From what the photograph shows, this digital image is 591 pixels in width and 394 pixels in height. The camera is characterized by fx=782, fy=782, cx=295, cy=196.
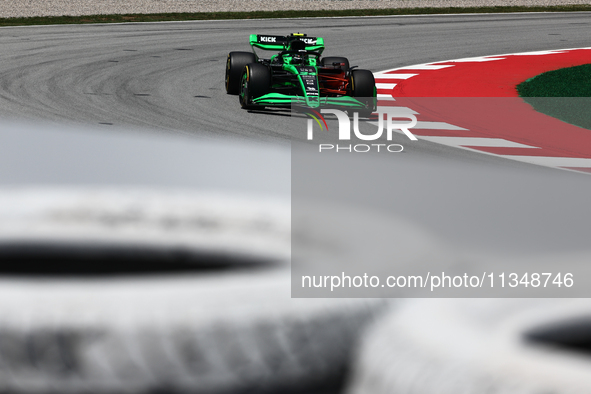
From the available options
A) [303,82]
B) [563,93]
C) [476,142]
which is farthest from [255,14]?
[476,142]

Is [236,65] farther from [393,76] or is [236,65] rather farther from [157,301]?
[157,301]

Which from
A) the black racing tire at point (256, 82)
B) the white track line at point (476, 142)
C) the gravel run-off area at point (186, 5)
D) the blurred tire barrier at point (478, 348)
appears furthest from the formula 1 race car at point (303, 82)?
the gravel run-off area at point (186, 5)

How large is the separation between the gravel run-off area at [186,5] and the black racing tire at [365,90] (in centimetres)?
1490

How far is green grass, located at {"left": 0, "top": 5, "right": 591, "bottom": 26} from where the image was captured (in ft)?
70.1

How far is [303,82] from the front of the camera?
976cm

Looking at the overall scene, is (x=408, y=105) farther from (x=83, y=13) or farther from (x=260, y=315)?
(x=83, y=13)

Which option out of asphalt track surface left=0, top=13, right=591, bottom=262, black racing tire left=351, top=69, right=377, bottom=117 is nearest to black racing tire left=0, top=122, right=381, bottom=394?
asphalt track surface left=0, top=13, right=591, bottom=262

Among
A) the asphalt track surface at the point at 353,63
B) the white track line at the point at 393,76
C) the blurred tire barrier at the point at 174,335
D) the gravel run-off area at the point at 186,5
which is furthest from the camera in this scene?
the gravel run-off area at the point at 186,5

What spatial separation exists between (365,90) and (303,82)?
2.86ft

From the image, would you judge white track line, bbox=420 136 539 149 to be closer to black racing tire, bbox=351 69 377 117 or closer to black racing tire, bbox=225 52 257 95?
black racing tire, bbox=351 69 377 117

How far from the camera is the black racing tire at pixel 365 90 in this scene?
396 inches

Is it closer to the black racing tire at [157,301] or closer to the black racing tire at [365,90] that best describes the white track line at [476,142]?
the black racing tire at [365,90]

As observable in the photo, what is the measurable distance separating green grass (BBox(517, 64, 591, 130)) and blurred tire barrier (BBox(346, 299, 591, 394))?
8.46 m

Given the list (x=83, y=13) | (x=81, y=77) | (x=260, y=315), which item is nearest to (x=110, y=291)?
(x=260, y=315)
